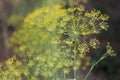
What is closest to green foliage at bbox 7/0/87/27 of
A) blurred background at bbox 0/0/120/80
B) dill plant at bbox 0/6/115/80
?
blurred background at bbox 0/0/120/80

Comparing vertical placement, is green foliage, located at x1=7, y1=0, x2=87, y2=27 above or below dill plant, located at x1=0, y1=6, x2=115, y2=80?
above

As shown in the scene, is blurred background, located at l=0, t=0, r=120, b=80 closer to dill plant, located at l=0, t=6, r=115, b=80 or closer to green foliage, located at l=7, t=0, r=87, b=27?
green foliage, located at l=7, t=0, r=87, b=27

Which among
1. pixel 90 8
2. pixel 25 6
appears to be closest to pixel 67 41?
pixel 25 6

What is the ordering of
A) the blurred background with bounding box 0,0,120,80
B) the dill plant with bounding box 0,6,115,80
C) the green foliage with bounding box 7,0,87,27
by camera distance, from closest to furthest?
the dill plant with bounding box 0,6,115,80, the green foliage with bounding box 7,0,87,27, the blurred background with bounding box 0,0,120,80

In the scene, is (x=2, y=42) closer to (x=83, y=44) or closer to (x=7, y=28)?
(x=7, y=28)

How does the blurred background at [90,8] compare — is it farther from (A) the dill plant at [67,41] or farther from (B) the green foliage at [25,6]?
(A) the dill plant at [67,41]

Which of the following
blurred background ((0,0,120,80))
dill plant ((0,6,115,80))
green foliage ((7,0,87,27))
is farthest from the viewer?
blurred background ((0,0,120,80))

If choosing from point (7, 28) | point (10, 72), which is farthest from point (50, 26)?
point (7, 28)

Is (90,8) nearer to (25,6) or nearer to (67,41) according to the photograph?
(25,6)

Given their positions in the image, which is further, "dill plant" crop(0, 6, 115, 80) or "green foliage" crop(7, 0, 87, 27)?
"green foliage" crop(7, 0, 87, 27)

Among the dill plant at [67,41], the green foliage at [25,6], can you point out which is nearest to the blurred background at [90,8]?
the green foliage at [25,6]
